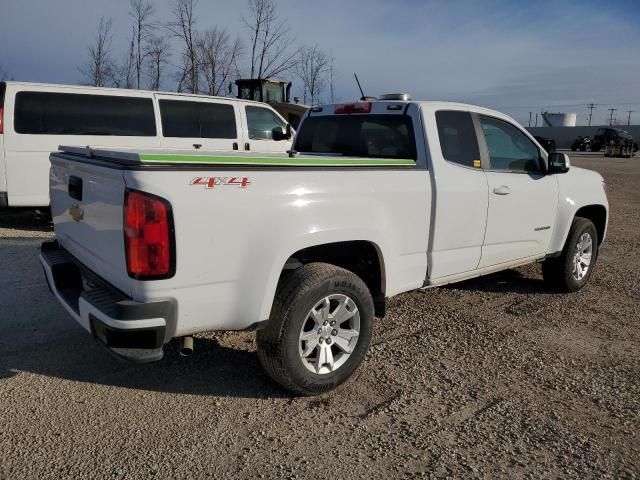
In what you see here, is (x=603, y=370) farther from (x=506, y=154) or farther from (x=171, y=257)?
(x=171, y=257)

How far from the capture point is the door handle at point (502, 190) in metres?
4.46

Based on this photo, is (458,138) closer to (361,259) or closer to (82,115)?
(361,259)

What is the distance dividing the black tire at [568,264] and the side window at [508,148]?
0.95 metres

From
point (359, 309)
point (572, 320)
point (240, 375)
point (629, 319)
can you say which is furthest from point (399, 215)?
point (629, 319)

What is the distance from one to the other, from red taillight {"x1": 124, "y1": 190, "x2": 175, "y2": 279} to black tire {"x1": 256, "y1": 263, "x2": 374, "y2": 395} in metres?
0.74

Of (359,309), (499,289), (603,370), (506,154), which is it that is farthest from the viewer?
(499,289)

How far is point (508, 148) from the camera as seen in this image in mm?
4895

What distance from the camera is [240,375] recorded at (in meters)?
3.66

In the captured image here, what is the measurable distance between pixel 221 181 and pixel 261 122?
734cm

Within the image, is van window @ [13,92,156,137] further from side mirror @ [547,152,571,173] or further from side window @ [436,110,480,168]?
side mirror @ [547,152,571,173]

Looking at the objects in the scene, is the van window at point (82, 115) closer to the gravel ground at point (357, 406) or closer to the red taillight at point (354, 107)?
the gravel ground at point (357, 406)

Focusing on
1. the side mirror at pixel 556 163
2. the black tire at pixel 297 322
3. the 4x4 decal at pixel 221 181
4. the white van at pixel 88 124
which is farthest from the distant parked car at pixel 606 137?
the 4x4 decal at pixel 221 181

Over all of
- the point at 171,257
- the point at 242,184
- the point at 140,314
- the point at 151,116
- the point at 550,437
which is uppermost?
the point at 151,116

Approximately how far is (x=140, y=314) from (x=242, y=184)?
2.72 feet
